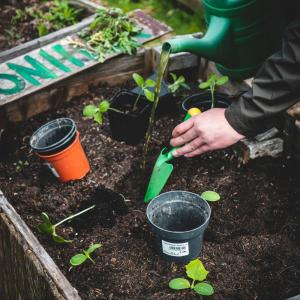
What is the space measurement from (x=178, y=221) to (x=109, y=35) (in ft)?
5.09

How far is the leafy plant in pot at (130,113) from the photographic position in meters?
2.55

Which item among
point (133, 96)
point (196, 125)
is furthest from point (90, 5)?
point (196, 125)

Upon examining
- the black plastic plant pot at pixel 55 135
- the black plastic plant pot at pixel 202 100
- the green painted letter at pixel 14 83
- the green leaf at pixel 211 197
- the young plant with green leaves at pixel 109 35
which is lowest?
the green leaf at pixel 211 197

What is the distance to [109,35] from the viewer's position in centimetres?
311

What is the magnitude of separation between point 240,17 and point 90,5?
1869 millimetres

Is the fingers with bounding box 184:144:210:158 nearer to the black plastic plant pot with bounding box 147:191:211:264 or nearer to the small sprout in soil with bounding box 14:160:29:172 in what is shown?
the black plastic plant pot with bounding box 147:191:211:264

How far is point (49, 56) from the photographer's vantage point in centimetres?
307

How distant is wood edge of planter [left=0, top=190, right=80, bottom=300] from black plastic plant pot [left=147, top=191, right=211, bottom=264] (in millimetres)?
446

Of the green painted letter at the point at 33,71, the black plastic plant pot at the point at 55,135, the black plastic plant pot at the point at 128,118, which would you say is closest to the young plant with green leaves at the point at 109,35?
the green painted letter at the point at 33,71

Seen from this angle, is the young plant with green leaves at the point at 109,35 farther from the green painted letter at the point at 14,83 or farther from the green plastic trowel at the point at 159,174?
the green plastic trowel at the point at 159,174

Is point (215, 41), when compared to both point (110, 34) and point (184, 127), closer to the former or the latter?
point (184, 127)

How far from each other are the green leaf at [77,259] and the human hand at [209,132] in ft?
2.22

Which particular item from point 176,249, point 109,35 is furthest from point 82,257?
point 109,35

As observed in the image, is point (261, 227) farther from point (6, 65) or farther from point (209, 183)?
point (6, 65)
